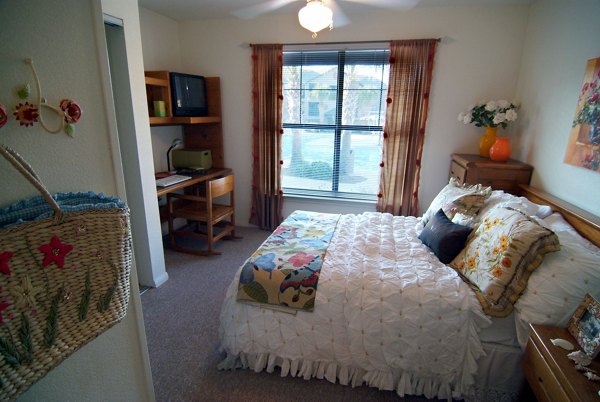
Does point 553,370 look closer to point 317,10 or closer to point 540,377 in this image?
point 540,377

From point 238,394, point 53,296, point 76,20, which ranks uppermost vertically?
point 76,20

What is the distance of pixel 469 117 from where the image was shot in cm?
283

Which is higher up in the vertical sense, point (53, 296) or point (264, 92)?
point (264, 92)

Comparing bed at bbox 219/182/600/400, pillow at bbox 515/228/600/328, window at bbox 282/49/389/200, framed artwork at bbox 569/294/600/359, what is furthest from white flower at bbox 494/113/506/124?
framed artwork at bbox 569/294/600/359

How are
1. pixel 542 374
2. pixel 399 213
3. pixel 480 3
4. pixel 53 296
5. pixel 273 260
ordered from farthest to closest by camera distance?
1. pixel 399 213
2. pixel 480 3
3. pixel 273 260
4. pixel 542 374
5. pixel 53 296

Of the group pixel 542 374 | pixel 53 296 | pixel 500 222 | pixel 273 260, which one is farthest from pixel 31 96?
pixel 500 222

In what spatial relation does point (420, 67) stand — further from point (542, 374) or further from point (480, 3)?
point (542, 374)

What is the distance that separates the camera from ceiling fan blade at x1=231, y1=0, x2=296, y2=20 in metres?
2.84

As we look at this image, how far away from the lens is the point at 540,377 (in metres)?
1.21

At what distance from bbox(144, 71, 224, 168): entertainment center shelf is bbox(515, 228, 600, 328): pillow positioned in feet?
10.0

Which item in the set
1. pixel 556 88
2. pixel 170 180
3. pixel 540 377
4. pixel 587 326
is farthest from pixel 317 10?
pixel 540 377

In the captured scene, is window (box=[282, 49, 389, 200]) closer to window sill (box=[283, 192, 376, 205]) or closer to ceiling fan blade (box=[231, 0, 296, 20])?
window sill (box=[283, 192, 376, 205])

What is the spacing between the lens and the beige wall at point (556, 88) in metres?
1.92

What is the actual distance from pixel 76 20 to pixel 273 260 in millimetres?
1385
